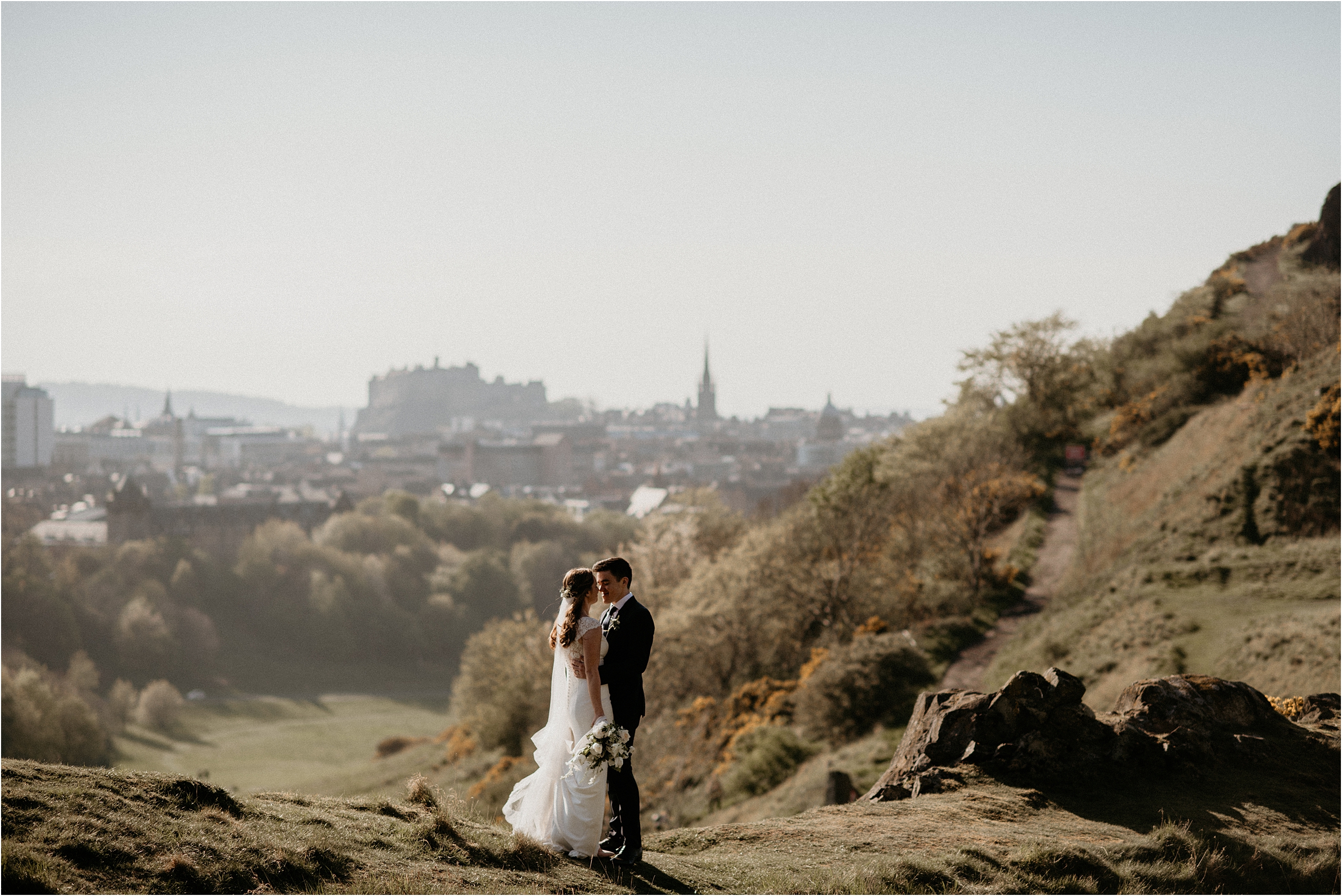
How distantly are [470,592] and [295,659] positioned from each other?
57.3 feet

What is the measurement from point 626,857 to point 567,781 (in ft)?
2.18

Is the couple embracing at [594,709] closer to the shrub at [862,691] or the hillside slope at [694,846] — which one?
the hillside slope at [694,846]

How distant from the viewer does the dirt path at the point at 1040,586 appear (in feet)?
71.6

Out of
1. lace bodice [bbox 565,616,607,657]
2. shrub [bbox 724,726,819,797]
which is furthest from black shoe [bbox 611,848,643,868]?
shrub [bbox 724,726,819,797]

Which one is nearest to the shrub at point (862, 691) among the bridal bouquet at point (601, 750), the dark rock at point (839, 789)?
the dark rock at point (839, 789)

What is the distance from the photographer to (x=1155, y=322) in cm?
4628

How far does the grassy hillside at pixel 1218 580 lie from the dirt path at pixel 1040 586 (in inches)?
26.3

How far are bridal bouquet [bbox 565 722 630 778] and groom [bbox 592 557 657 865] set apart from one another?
129 millimetres

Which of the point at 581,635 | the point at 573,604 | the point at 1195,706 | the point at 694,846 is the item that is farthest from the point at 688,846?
the point at 1195,706

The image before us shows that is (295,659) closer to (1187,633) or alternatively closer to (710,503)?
(710,503)

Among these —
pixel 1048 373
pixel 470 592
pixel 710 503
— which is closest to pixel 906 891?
pixel 1048 373

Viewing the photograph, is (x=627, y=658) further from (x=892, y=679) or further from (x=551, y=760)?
(x=892, y=679)

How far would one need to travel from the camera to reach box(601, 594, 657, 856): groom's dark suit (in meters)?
6.48

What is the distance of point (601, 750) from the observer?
634cm
